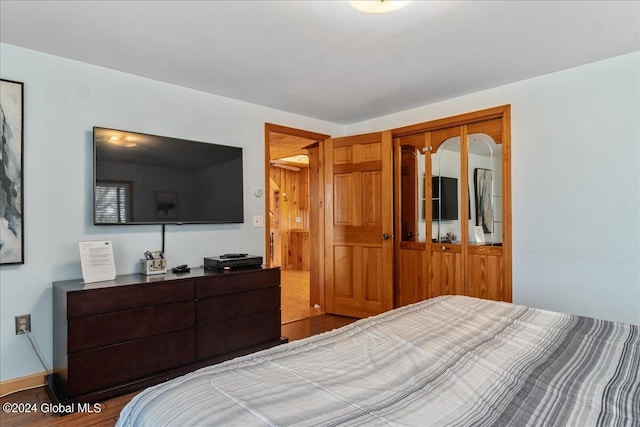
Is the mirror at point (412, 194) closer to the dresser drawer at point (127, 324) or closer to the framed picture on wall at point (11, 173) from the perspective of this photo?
the dresser drawer at point (127, 324)

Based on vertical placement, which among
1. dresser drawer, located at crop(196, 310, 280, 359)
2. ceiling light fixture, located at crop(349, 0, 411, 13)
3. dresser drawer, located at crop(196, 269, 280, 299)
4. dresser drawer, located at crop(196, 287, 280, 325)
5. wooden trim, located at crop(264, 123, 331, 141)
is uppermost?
ceiling light fixture, located at crop(349, 0, 411, 13)

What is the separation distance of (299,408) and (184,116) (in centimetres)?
293

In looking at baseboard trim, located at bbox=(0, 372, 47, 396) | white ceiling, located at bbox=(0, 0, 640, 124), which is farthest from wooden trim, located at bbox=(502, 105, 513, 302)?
baseboard trim, located at bbox=(0, 372, 47, 396)

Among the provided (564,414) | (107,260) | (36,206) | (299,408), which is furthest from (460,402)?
(36,206)

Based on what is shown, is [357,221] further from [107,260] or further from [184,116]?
[107,260]

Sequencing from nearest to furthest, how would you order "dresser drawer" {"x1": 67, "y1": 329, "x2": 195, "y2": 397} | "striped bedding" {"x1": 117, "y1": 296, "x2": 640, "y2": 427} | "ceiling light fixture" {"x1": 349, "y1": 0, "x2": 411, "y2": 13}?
1. "striped bedding" {"x1": 117, "y1": 296, "x2": 640, "y2": 427}
2. "ceiling light fixture" {"x1": 349, "y1": 0, "x2": 411, "y2": 13}
3. "dresser drawer" {"x1": 67, "y1": 329, "x2": 195, "y2": 397}

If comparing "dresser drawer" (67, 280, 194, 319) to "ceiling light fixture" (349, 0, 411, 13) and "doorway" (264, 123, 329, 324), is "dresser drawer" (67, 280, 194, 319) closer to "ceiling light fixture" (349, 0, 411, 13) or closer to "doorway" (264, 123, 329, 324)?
"doorway" (264, 123, 329, 324)

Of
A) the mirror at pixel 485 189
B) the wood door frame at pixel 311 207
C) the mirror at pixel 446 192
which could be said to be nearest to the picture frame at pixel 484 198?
the mirror at pixel 485 189

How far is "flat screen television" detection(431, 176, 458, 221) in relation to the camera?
11.9 ft

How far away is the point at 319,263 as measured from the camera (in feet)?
14.8

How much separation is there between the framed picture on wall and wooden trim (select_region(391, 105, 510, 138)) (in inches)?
128

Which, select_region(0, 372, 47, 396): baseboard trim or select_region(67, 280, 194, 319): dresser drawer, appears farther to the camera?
select_region(0, 372, 47, 396): baseboard trim

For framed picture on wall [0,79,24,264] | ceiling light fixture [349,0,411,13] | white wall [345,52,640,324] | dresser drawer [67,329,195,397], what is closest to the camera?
ceiling light fixture [349,0,411,13]

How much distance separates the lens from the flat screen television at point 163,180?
8.68 feet
